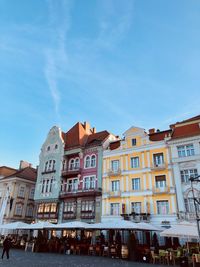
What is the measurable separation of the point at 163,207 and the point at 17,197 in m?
26.8

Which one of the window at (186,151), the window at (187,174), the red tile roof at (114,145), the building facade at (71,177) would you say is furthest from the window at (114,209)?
the window at (186,151)

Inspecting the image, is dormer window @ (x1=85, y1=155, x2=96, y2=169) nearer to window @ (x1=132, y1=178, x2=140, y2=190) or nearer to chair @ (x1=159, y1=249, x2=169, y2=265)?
window @ (x1=132, y1=178, x2=140, y2=190)

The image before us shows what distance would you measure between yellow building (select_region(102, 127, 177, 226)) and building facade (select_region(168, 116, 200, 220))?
0.77 meters

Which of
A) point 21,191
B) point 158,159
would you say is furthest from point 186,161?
point 21,191

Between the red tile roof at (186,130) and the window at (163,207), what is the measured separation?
7.64 metres

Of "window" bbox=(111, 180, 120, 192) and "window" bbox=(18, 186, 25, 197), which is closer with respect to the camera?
"window" bbox=(111, 180, 120, 192)

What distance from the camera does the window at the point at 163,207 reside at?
83.1 ft

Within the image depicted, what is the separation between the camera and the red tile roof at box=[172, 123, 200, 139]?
2630 cm

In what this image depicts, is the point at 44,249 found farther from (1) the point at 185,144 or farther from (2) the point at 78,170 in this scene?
(1) the point at 185,144

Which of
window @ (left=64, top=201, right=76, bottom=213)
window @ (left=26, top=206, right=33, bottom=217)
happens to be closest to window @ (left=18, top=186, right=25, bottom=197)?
window @ (left=26, top=206, right=33, bottom=217)

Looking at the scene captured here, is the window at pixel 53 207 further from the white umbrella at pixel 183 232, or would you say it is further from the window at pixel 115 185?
the white umbrella at pixel 183 232

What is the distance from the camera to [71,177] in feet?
113

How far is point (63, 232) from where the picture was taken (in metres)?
31.7

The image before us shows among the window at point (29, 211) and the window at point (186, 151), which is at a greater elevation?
the window at point (186, 151)
